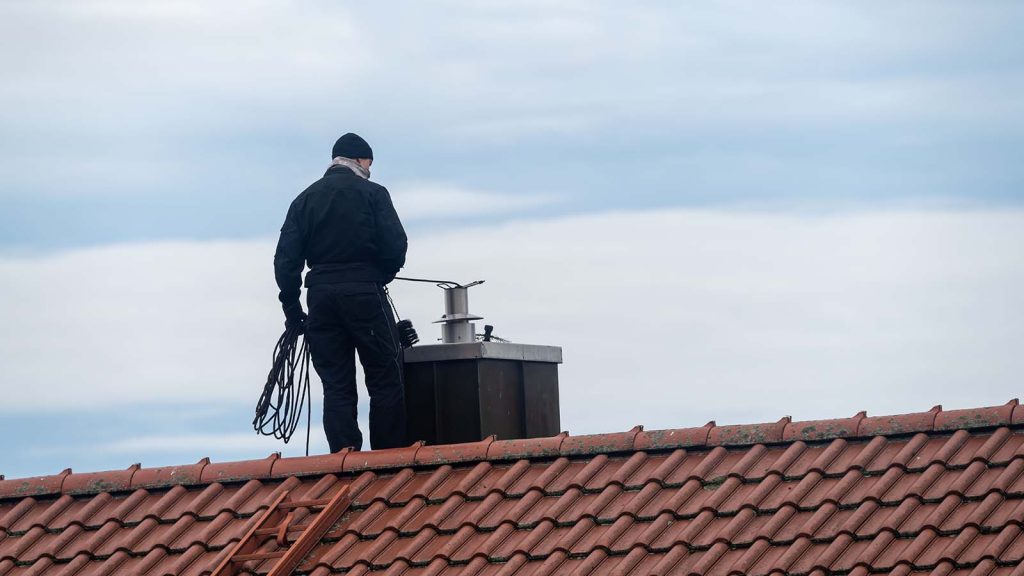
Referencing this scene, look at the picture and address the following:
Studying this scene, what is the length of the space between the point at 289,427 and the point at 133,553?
7.25 feet

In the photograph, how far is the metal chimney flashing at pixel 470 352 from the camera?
37.8 feet

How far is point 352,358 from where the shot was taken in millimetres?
11352

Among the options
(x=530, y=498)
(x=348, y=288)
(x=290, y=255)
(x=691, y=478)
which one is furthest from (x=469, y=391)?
(x=691, y=478)

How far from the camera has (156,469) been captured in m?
10.7

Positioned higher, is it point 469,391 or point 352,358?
point 352,358

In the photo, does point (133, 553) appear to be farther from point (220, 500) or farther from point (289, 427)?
point (289, 427)

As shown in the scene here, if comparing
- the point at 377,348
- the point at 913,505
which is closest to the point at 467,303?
the point at 377,348

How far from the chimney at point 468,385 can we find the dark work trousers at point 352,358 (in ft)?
1.19

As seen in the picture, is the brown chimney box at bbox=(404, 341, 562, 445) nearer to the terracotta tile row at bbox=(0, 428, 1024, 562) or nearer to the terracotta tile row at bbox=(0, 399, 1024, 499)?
the terracotta tile row at bbox=(0, 399, 1024, 499)

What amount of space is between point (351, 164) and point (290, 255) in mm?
764

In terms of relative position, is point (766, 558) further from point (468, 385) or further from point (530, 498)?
point (468, 385)

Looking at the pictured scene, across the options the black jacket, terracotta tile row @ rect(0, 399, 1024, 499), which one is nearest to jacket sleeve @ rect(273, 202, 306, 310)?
the black jacket

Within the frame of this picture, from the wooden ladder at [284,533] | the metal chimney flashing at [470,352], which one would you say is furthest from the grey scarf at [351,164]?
the wooden ladder at [284,533]

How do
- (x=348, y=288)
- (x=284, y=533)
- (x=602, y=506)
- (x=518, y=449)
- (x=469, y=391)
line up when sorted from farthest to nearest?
(x=469, y=391)
(x=348, y=288)
(x=518, y=449)
(x=284, y=533)
(x=602, y=506)
